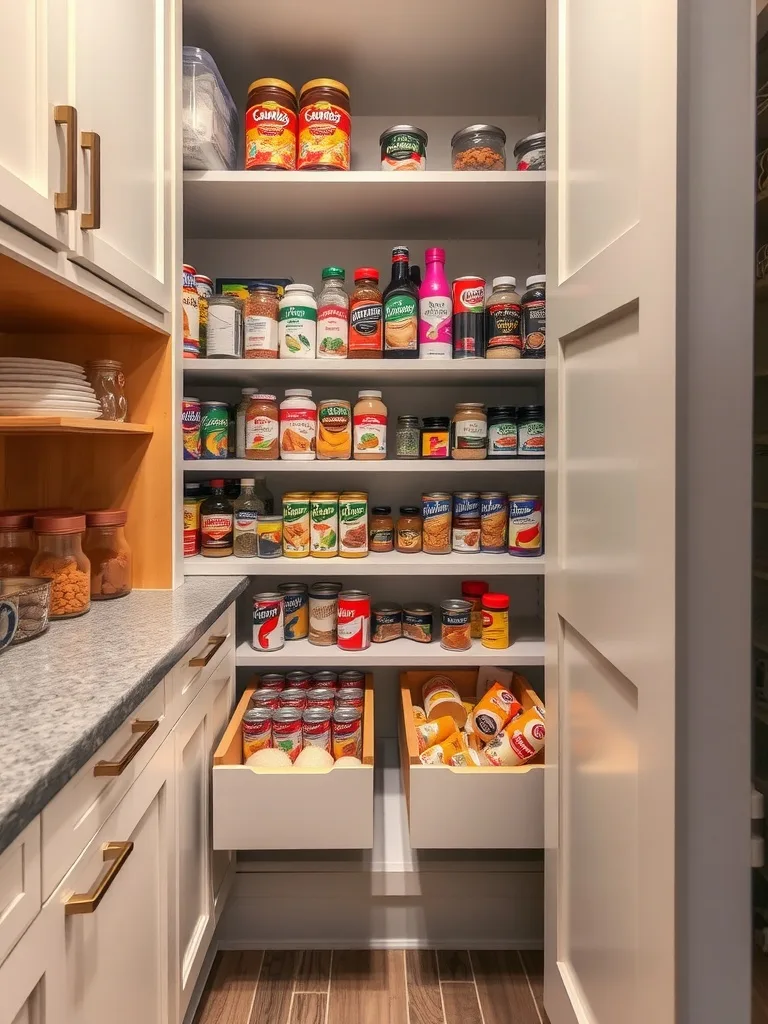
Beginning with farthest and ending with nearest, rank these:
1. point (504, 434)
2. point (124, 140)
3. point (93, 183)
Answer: point (504, 434) → point (124, 140) → point (93, 183)

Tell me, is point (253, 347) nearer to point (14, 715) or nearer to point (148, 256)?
point (148, 256)

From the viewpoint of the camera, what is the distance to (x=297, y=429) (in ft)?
4.73

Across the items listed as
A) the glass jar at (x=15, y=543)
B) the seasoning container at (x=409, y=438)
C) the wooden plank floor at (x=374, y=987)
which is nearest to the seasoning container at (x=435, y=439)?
the seasoning container at (x=409, y=438)

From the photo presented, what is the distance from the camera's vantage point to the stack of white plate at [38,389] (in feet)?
3.32

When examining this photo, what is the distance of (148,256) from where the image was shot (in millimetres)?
1221

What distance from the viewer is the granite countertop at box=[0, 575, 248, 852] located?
0.58 metres

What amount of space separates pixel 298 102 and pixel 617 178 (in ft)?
3.36

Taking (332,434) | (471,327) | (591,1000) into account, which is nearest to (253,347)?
(332,434)

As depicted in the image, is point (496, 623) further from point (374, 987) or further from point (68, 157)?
point (68, 157)

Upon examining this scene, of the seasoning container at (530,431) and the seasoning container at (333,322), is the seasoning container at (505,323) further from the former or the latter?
the seasoning container at (333,322)

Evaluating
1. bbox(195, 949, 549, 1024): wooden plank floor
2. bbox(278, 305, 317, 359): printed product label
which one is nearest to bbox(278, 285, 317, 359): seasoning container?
bbox(278, 305, 317, 359): printed product label

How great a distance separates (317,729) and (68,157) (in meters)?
1.08

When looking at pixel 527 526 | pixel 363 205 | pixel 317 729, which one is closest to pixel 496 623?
pixel 527 526

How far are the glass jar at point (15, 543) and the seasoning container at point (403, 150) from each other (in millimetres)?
1079
